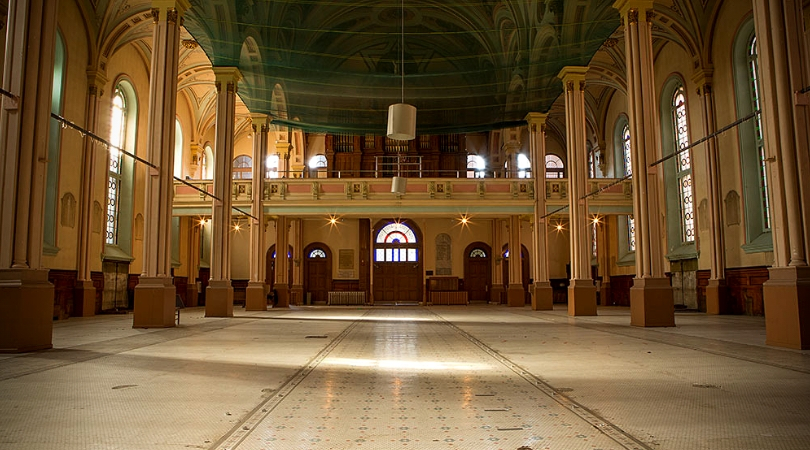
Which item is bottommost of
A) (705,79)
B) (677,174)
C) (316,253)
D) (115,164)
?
(316,253)

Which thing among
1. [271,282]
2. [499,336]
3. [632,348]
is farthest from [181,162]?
[632,348]

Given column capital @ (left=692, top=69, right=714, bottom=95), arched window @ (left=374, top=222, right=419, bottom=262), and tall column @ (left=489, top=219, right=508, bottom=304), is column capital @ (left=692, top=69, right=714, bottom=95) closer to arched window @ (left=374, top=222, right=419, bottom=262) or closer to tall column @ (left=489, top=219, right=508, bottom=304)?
tall column @ (left=489, top=219, right=508, bottom=304)

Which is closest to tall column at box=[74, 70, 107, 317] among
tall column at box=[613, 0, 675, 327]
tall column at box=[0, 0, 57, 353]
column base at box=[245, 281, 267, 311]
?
column base at box=[245, 281, 267, 311]

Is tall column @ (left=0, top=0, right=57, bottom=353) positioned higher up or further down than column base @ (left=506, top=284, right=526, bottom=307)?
higher up

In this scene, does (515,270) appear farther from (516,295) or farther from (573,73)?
(573,73)

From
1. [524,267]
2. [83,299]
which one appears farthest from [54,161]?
[524,267]

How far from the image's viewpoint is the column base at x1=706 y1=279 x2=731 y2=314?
17.5 m

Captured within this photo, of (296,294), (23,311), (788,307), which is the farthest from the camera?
(296,294)

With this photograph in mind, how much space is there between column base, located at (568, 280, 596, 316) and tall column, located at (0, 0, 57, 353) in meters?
12.6

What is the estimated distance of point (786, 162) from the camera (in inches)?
314

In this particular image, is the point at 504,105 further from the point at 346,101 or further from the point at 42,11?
the point at 42,11

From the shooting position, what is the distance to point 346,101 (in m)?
15.7

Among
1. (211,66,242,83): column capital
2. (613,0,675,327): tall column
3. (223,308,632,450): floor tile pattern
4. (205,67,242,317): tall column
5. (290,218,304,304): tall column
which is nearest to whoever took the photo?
(223,308,632,450): floor tile pattern

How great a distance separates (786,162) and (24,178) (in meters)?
10.3
